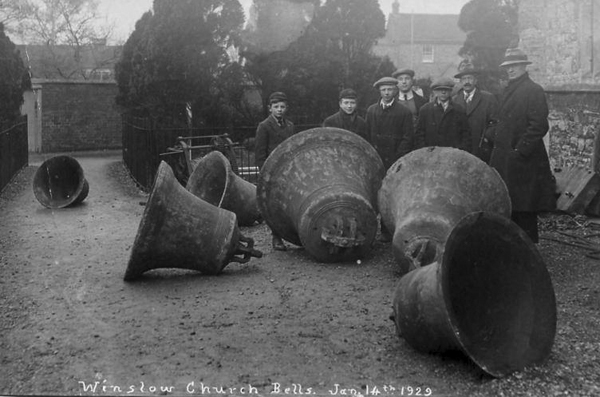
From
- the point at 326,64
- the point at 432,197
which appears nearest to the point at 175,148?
the point at 326,64

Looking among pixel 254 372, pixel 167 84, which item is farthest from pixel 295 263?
pixel 167 84

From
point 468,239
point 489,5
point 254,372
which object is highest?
point 489,5

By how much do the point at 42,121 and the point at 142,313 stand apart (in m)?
19.7

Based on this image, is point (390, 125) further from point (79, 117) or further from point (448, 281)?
point (79, 117)

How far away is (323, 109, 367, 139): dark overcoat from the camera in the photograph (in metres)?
8.02

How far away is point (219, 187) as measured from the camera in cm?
935

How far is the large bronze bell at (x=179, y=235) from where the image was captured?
579 centimetres

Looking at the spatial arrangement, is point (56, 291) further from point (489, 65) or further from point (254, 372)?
point (489, 65)

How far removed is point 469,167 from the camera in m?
5.83

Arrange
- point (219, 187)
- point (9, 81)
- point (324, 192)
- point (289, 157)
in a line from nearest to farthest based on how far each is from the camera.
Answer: point (324, 192)
point (289, 157)
point (219, 187)
point (9, 81)

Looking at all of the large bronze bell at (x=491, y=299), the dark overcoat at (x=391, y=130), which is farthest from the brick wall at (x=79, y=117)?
the large bronze bell at (x=491, y=299)

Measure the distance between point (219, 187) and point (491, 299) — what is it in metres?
5.83

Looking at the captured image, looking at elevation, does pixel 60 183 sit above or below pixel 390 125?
below

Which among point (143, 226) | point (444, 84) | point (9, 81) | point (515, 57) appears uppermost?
point (9, 81)
